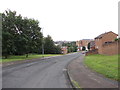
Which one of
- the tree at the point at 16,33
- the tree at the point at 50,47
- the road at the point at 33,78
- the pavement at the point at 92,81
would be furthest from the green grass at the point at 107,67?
the tree at the point at 50,47

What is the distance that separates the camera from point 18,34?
4044 cm

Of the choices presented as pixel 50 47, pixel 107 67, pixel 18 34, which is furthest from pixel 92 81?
pixel 50 47

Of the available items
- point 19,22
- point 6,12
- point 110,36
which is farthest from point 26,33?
point 110,36

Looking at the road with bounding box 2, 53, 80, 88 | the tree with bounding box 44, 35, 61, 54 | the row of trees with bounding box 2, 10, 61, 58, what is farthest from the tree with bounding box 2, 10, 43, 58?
the tree with bounding box 44, 35, 61, 54

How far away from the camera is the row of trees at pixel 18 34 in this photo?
36906mm

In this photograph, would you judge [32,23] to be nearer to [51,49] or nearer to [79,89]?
[79,89]

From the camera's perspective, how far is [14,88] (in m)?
8.62

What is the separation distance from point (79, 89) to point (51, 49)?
262 feet

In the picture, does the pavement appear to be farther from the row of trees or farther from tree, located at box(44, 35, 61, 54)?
tree, located at box(44, 35, 61, 54)

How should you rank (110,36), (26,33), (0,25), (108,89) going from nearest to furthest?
(108,89), (0,25), (26,33), (110,36)

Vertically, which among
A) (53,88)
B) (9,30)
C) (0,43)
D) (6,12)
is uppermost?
(6,12)

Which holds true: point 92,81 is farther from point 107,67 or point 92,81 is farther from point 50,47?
point 50,47

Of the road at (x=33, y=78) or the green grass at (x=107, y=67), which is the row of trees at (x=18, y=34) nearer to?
the green grass at (x=107, y=67)

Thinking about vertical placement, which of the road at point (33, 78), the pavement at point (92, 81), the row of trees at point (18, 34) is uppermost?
the row of trees at point (18, 34)
